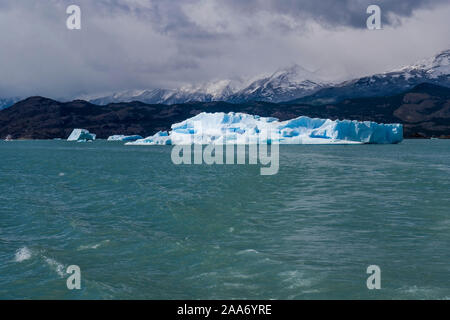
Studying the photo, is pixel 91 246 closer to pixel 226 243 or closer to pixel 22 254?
pixel 22 254

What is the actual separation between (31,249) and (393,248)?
375 inches

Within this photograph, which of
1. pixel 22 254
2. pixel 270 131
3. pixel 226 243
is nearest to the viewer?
pixel 22 254

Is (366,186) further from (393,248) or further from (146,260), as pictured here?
(146,260)

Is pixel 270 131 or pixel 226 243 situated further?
pixel 270 131

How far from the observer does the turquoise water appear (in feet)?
27.2

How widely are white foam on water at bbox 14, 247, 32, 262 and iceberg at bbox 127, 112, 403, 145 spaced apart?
7171 centimetres

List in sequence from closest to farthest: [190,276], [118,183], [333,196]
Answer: [190,276], [333,196], [118,183]

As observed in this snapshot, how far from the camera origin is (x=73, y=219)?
14.6 m

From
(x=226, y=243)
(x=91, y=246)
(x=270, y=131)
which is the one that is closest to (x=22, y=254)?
(x=91, y=246)

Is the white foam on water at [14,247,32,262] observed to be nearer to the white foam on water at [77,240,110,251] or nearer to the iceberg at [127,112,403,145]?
the white foam on water at [77,240,110,251]

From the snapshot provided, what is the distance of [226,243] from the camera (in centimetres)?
1153

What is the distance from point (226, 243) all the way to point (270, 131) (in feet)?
243
